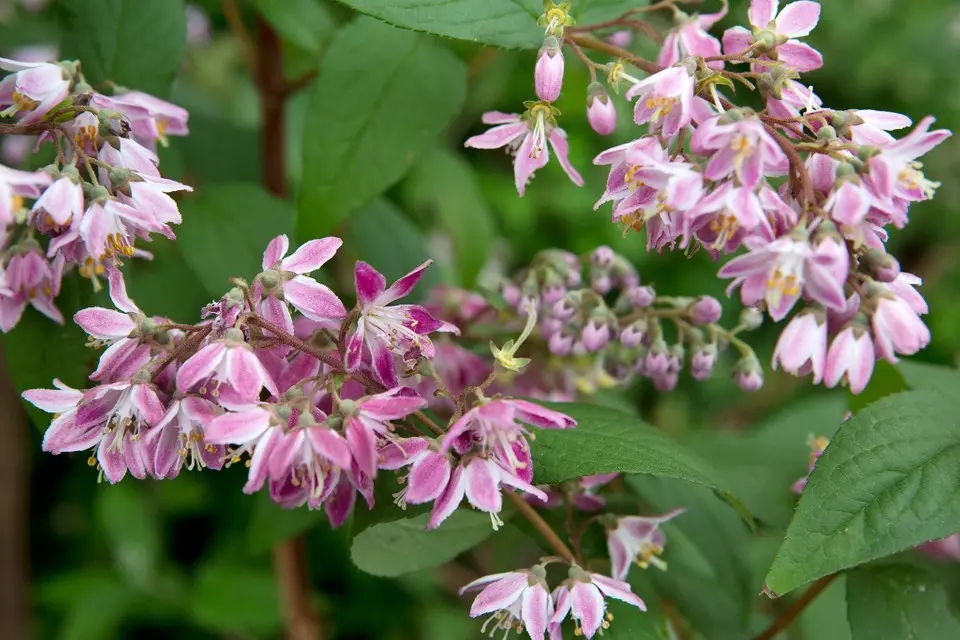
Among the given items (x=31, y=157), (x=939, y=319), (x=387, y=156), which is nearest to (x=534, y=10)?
(x=387, y=156)

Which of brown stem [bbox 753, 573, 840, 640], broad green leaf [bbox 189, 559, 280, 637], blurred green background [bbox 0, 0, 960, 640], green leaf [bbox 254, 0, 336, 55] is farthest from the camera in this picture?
broad green leaf [bbox 189, 559, 280, 637]

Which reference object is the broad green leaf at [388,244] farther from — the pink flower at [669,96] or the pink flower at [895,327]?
the pink flower at [895,327]

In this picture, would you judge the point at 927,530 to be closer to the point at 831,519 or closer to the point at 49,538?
the point at 831,519

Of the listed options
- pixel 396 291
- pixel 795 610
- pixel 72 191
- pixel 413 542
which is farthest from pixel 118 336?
pixel 795 610

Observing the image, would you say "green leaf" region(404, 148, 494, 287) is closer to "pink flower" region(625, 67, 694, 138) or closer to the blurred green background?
the blurred green background

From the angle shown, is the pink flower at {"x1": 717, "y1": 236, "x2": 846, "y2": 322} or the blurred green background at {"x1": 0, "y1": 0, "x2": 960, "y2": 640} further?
the blurred green background at {"x1": 0, "y1": 0, "x2": 960, "y2": 640}

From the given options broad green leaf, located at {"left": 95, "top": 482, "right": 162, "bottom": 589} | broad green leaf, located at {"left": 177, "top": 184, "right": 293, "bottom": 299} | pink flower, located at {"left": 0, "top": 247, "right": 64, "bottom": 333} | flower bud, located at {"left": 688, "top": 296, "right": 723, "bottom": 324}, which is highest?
pink flower, located at {"left": 0, "top": 247, "right": 64, "bottom": 333}

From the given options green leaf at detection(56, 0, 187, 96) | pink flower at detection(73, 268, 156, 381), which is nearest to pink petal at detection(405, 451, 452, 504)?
pink flower at detection(73, 268, 156, 381)
